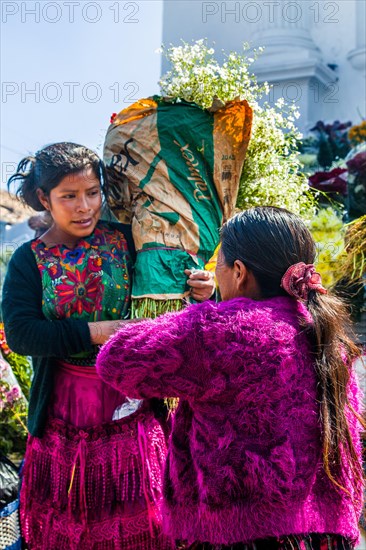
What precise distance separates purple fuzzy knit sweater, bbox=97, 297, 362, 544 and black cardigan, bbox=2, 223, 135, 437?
0.49m

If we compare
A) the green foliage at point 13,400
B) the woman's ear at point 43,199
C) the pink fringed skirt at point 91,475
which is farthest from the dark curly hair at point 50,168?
the green foliage at point 13,400

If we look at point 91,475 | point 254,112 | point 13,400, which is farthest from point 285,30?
point 91,475

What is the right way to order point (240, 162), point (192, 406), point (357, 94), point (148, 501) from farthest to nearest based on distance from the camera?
point (357, 94) → point (240, 162) → point (148, 501) → point (192, 406)

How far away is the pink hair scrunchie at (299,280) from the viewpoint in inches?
61.3

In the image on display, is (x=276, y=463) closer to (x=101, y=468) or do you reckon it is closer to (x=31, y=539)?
(x=101, y=468)

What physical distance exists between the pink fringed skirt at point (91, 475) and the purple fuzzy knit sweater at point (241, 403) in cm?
49

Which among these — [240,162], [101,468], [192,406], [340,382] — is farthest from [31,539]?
[240,162]

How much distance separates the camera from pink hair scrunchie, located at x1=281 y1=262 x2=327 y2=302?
5.11ft

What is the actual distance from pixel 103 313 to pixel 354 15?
236 inches

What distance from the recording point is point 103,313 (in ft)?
6.90

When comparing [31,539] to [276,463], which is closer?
[276,463]

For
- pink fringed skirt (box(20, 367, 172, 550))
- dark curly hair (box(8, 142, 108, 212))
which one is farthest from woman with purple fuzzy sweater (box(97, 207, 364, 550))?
dark curly hair (box(8, 142, 108, 212))

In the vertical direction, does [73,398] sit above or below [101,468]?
above

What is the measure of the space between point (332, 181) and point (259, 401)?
9.52 feet
